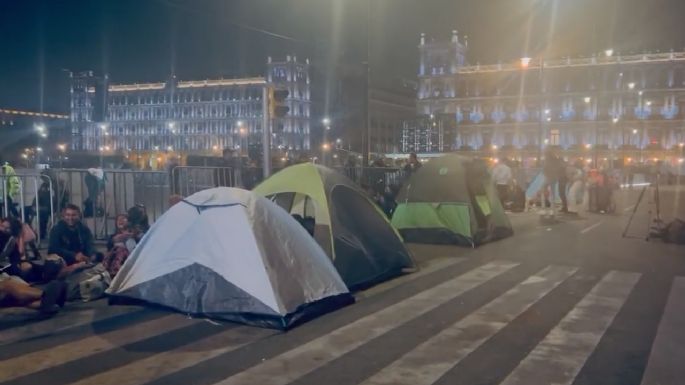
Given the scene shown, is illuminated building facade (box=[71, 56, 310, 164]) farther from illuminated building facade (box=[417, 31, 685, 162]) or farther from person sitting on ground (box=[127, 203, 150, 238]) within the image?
person sitting on ground (box=[127, 203, 150, 238])

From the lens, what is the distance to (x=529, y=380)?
5.32m

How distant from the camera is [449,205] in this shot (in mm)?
13055

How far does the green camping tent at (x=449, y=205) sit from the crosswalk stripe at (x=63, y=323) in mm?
6941

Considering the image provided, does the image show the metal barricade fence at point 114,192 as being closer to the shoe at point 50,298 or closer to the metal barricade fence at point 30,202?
the metal barricade fence at point 30,202

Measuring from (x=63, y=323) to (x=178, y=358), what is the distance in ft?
6.54

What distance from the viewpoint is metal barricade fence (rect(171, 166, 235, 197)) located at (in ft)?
42.3

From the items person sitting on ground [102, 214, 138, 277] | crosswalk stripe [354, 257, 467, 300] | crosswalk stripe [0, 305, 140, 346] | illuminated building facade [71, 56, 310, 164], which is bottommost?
crosswalk stripe [0, 305, 140, 346]

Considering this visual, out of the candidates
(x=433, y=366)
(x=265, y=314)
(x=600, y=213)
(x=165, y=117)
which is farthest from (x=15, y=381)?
(x=165, y=117)

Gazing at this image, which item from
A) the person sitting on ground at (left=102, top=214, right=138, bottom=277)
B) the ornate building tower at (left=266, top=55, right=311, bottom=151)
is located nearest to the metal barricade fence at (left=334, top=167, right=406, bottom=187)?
the person sitting on ground at (left=102, top=214, right=138, bottom=277)

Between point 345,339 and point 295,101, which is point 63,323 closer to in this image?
point 345,339

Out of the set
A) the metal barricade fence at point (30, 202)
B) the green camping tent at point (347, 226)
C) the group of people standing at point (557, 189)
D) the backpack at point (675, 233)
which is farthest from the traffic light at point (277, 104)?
the group of people standing at point (557, 189)

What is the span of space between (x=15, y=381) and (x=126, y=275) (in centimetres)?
271

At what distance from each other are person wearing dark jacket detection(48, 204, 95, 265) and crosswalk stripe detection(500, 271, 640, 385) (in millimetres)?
6432

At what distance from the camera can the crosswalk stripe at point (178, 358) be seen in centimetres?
542
